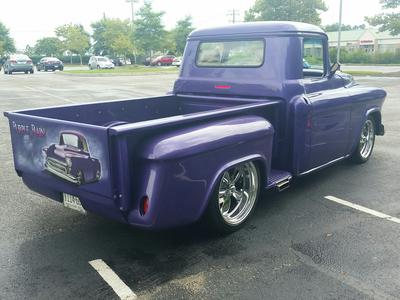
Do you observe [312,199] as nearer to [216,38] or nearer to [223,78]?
[223,78]

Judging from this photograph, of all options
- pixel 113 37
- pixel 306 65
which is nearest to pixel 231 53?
pixel 306 65

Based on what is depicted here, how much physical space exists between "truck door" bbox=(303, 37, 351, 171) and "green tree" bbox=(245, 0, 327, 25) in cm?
4427

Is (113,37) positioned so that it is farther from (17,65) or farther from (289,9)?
(17,65)

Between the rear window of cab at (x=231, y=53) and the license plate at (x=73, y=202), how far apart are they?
8.24 ft

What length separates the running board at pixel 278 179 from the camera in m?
4.44

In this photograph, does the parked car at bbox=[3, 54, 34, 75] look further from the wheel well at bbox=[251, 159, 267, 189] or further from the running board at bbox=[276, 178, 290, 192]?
the wheel well at bbox=[251, 159, 267, 189]

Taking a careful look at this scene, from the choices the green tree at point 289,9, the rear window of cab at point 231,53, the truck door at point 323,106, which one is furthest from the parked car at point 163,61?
the truck door at point 323,106

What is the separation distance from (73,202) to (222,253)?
1301mm

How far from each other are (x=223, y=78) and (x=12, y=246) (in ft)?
9.51

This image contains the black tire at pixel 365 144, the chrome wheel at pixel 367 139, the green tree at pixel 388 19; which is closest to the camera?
the black tire at pixel 365 144

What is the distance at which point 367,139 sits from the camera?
21.6 ft

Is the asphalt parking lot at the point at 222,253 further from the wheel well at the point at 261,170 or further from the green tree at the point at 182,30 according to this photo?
the green tree at the point at 182,30

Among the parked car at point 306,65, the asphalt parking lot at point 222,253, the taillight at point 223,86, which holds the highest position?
the parked car at point 306,65

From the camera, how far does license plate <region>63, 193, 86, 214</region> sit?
145 inches
